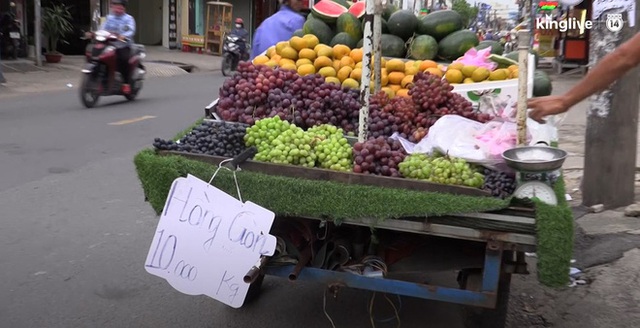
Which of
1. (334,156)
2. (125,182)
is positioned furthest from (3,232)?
(334,156)

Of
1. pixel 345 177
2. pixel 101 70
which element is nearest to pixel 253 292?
pixel 345 177

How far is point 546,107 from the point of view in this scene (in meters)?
2.94

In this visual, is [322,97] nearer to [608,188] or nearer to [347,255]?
[347,255]

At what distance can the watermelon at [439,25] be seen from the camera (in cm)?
505

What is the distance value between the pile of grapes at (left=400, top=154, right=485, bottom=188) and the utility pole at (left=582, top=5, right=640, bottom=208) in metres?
2.71

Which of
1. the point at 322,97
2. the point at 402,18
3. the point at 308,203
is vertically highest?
the point at 402,18

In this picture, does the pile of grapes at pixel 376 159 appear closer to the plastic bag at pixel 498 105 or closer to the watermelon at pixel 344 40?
the plastic bag at pixel 498 105

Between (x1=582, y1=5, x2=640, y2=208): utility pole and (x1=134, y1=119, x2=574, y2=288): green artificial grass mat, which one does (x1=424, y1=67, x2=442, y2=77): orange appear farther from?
(x1=582, y1=5, x2=640, y2=208): utility pole

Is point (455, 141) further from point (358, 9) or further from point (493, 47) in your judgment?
point (358, 9)

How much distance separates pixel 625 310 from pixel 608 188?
1712mm

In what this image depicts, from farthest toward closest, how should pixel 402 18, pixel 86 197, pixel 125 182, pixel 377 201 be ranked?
pixel 125 182
pixel 86 197
pixel 402 18
pixel 377 201

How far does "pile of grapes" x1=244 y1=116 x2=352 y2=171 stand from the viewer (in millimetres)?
3221

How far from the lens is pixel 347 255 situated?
320 centimetres

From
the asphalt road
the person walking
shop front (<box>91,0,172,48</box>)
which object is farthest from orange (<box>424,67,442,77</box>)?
shop front (<box>91,0,172,48</box>)
